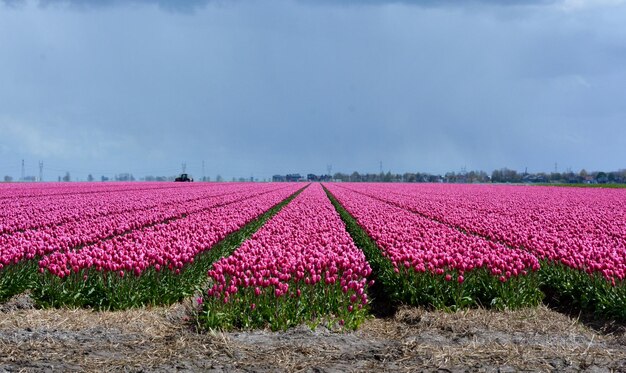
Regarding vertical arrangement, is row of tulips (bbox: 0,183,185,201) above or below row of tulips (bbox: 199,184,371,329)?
above

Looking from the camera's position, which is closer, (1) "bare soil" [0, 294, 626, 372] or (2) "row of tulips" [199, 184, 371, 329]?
(1) "bare soil" [0, 294, 626, 372]

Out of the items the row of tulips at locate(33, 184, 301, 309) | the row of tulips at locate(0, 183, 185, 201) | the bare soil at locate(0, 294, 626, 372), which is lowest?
the bare soil at locate(0, 294, 626, 372)

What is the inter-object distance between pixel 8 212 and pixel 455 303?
59.7 ft

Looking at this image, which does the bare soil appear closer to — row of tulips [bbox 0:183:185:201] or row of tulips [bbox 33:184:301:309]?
row of tulips [bbox 33:184:301:309]

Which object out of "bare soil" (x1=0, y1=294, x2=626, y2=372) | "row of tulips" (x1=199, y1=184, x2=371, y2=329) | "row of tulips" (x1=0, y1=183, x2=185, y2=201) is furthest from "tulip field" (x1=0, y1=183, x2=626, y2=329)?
"row of tulips" (x1=0, y1=183, x2=185, y2=201)

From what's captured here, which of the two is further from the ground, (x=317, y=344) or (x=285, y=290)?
(x=285, y=290)

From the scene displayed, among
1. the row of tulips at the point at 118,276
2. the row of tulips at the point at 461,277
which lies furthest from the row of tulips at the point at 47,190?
the row of tulips at the point at 461,277

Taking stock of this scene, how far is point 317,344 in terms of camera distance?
6.12 meters

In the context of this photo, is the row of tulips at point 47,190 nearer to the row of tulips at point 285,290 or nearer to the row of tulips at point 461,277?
the row of tulips at point 285,290

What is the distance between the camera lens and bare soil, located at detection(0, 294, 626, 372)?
553cm

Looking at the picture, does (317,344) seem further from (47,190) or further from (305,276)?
(47,190)

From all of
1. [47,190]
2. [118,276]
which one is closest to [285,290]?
[118,276]

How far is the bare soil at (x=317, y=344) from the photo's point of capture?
5.53 meters

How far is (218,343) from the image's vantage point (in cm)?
605
